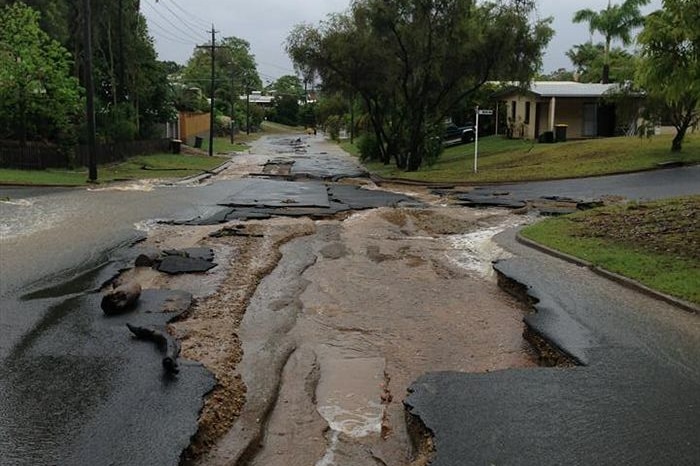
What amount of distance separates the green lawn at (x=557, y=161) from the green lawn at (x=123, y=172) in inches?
366

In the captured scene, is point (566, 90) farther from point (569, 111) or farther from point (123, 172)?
point (123, 172)

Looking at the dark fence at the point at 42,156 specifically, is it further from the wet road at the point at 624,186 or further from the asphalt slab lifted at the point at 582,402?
the asphalt slab lifted at the point at 582,402

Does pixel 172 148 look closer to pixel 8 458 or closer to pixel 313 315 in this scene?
pixel 313 315

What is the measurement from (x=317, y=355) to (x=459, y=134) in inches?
1715

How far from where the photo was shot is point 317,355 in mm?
6996

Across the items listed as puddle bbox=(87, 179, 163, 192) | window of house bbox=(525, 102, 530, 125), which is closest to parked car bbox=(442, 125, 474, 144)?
window of house bbox=(525, 102, 530, 125)

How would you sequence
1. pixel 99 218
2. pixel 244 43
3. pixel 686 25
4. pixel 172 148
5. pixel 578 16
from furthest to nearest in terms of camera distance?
pixel 244 43 < pixel 578 16 < pixel 172 148 < pixel 99 218 < pixel 686 25

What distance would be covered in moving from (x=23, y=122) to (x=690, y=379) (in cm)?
2788

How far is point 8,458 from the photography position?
4.43 m

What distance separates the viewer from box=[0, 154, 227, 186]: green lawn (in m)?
23.3

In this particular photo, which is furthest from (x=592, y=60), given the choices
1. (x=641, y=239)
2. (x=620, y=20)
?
(x=641, y=239)

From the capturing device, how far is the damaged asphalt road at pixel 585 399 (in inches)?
182

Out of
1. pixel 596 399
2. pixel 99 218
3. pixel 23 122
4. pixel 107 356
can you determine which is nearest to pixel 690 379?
pixel 596 399

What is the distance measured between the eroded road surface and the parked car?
35525 mm
